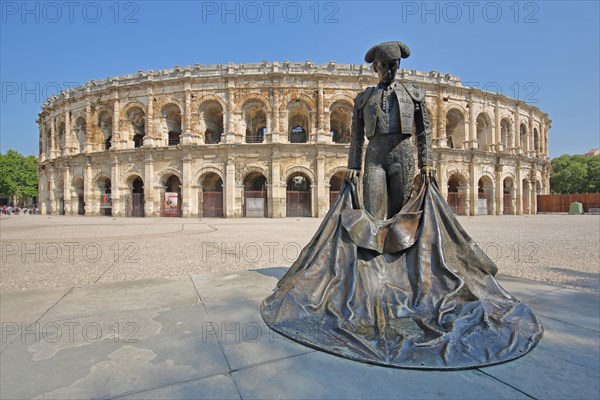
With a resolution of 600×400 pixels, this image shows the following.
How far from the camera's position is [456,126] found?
25.2 meters

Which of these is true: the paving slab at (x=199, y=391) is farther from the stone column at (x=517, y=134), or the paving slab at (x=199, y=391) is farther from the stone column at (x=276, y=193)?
the stone column at (x=517, y=134)

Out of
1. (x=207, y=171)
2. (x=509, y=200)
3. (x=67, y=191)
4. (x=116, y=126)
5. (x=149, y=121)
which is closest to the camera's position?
(x=207, y=171)

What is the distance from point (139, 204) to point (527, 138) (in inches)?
1457

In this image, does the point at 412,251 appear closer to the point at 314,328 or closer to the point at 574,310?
the point at 314,328

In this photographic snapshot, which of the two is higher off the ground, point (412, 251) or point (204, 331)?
point (412, 251)

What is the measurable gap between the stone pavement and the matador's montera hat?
2.79 m

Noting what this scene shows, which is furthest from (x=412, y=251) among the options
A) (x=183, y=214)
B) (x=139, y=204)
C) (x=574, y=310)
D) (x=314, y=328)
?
(x=139, y=204)

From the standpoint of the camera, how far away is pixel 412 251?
8.82 feet

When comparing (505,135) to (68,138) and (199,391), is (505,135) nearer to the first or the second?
(199,391)

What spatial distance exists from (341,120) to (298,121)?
A: 396 centimetres

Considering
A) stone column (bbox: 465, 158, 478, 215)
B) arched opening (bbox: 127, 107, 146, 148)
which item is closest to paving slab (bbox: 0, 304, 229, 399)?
arched opening (bbox: 127, 107, 146, 148)

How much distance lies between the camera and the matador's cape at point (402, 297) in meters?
1.93

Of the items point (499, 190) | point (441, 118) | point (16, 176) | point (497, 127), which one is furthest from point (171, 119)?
point (16, 176)

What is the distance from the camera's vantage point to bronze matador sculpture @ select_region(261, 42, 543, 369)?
1.97 metres
